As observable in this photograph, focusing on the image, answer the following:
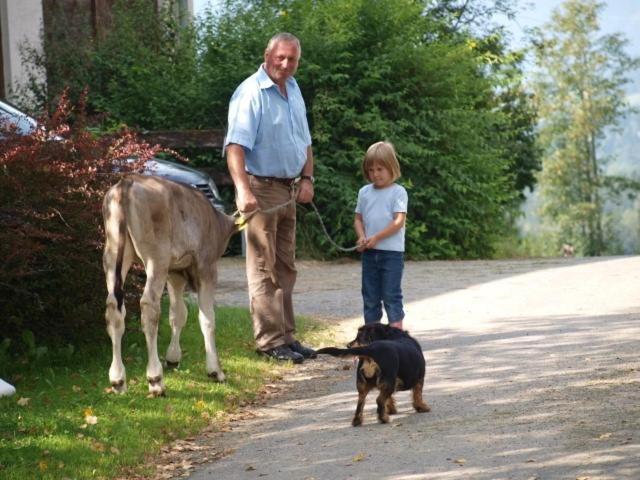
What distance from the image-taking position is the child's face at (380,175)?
10148 millimetres

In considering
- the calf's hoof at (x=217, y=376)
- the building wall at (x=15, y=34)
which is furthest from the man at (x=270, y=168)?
the building wall at (x=15, y=34)

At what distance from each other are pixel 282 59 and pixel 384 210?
1399 mm

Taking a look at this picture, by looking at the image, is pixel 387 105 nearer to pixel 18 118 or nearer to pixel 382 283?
pixel 18 118

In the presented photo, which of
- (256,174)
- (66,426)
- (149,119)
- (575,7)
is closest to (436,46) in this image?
(149,119)

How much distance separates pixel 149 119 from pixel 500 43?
49.8 feet

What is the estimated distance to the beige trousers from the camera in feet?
34.5

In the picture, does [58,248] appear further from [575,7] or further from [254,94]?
[575,7]

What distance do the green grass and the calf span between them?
281 millimetres

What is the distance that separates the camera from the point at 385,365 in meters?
7.80

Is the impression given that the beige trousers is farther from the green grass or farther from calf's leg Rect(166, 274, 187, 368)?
calf's leg Rect(166, 274, 187, 368)

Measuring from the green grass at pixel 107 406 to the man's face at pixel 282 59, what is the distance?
2286 mm

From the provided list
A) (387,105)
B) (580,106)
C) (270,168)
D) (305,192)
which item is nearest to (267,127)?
(270,168)

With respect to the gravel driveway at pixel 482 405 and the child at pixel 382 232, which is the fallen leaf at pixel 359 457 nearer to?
the gravel driveway at pixel 482 405

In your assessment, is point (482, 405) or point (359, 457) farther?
point (482, 405)
